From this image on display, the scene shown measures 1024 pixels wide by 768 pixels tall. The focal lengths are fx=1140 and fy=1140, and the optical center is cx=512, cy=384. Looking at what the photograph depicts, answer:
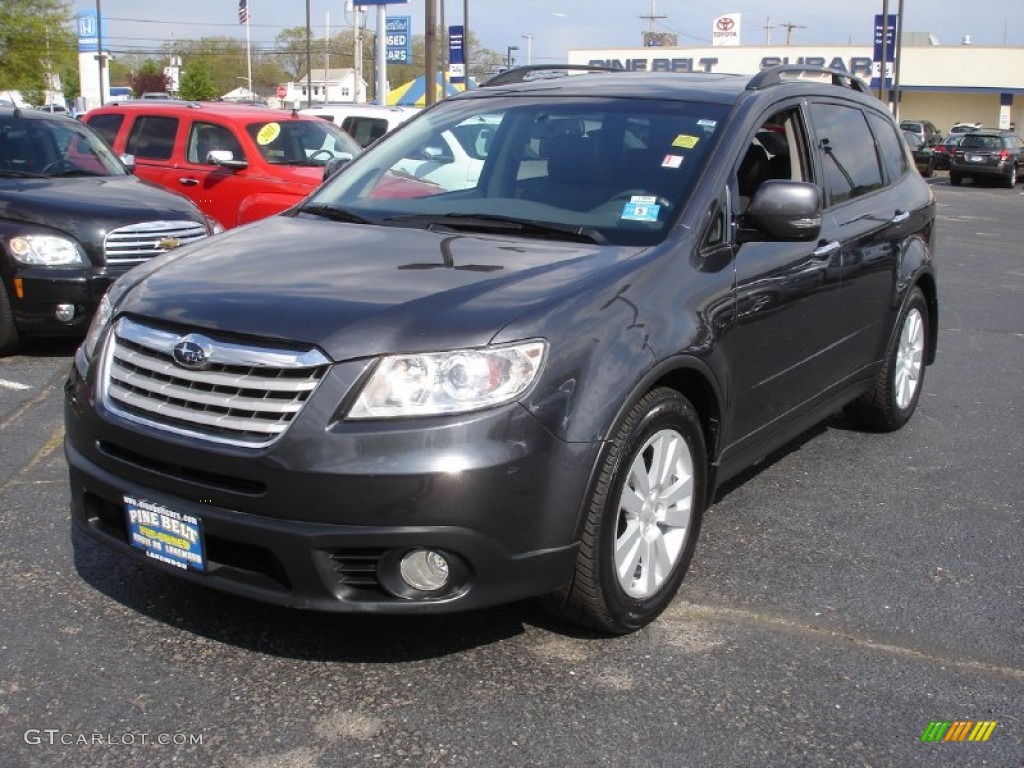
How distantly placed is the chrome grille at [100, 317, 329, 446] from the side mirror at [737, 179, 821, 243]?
5.94 ft

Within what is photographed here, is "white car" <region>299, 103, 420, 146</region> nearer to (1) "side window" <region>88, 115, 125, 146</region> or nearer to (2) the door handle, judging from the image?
(1) "side window" <region>88, 115, 125, 146</region>

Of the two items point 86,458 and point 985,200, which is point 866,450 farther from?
point 985,200

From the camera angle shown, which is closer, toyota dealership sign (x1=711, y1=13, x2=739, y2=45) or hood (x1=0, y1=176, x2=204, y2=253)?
hood (x1=0, y1=176, x2=204, y2=253)

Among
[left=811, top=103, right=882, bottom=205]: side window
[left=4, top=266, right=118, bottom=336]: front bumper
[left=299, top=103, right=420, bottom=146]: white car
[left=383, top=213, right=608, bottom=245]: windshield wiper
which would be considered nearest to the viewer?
[left=383, top=213, right=608, bottom=245]: windshield wiper

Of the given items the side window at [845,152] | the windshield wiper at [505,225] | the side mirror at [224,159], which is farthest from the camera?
the side mirror at [224,159]

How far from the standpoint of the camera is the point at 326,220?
4.42 meters

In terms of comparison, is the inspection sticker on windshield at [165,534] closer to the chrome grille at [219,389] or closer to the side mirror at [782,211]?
the chrome grille at [219,389]

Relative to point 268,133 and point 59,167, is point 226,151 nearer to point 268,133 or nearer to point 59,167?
point 268,133

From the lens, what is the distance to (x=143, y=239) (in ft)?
25.6

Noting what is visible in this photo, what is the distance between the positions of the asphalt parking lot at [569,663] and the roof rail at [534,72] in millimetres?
2196

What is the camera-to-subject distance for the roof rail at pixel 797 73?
4.63 m

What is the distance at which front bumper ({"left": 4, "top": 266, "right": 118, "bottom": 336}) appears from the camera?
7.45 meters

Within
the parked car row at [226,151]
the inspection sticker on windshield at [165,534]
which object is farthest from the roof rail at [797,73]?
the parked car row at [226,151]

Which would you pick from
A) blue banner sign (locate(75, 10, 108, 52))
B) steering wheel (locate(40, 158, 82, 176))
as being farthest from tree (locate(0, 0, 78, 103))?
steering wheel (locate(40, 158, 82, 176))
